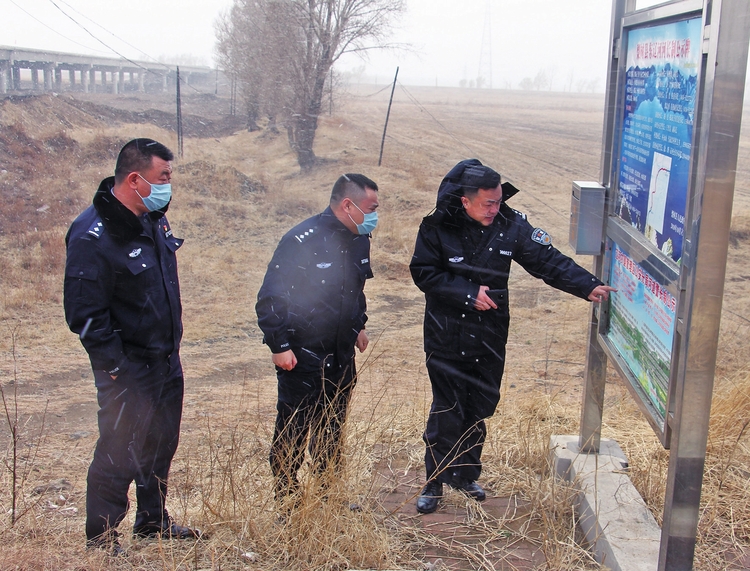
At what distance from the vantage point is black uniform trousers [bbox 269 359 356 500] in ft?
10.6

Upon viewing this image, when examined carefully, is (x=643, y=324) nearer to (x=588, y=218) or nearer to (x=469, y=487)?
(x=588, y=218)

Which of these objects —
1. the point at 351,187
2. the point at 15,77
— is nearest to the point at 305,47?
the point at 15,77

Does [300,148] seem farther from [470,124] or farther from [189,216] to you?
[470,124]

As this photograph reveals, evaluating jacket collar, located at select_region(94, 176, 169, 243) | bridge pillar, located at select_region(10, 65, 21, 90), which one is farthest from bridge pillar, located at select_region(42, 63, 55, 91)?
jacket collar, located at select_region(94, 176, 169, 243)

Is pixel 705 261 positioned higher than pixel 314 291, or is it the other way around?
pixel 705 261

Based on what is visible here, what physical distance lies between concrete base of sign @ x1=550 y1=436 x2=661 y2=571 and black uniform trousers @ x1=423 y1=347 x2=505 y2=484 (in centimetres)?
45

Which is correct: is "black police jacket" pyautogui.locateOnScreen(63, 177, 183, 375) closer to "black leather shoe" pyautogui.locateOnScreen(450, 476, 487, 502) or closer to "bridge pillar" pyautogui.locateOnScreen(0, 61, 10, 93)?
"black leather shoe" pyautogui.locateOnScreen(450, 476, 487, 502)

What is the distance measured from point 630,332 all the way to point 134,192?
2185 millimetres

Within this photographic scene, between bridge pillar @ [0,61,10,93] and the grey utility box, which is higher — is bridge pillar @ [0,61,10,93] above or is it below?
Answer: above

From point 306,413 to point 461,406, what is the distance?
76 centimetres

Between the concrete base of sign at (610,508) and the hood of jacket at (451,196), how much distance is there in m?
1.28

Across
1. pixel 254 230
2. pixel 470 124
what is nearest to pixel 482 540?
pixel 254 230

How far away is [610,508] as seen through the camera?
304 centimetres

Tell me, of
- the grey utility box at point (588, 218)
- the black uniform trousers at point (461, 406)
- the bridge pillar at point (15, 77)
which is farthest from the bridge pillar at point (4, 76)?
the grey utility box at point (588, 218)
